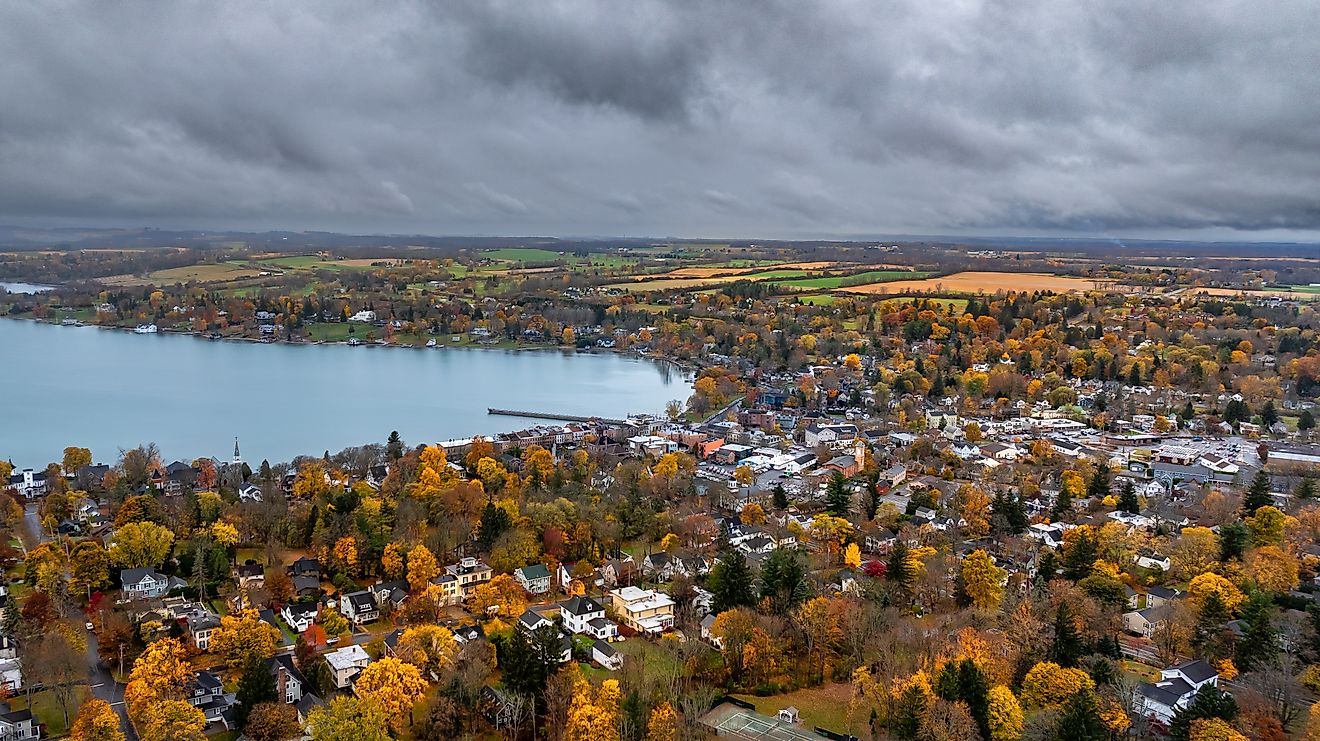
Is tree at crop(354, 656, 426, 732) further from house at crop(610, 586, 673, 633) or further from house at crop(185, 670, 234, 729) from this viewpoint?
house at crop(610, 586, 673, 633)

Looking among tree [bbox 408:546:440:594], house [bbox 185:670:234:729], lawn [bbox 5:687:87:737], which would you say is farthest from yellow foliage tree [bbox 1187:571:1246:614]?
lawn [bbox 5:687:87:737]

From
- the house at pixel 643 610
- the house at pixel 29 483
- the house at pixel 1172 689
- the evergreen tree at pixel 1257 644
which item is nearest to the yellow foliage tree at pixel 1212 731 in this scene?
the house at pixel 1172 689

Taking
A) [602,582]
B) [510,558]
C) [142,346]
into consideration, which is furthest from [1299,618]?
[142,346]

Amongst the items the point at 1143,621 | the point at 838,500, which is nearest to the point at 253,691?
the point at 838,500

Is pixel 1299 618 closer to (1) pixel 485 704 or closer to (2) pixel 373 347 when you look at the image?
(1) pixel 485 704

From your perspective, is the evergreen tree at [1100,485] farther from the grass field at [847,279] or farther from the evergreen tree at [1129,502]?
the grass field at [847,279]

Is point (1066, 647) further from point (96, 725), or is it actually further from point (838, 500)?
point (96, 725)

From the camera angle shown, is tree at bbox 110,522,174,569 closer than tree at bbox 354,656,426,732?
No
